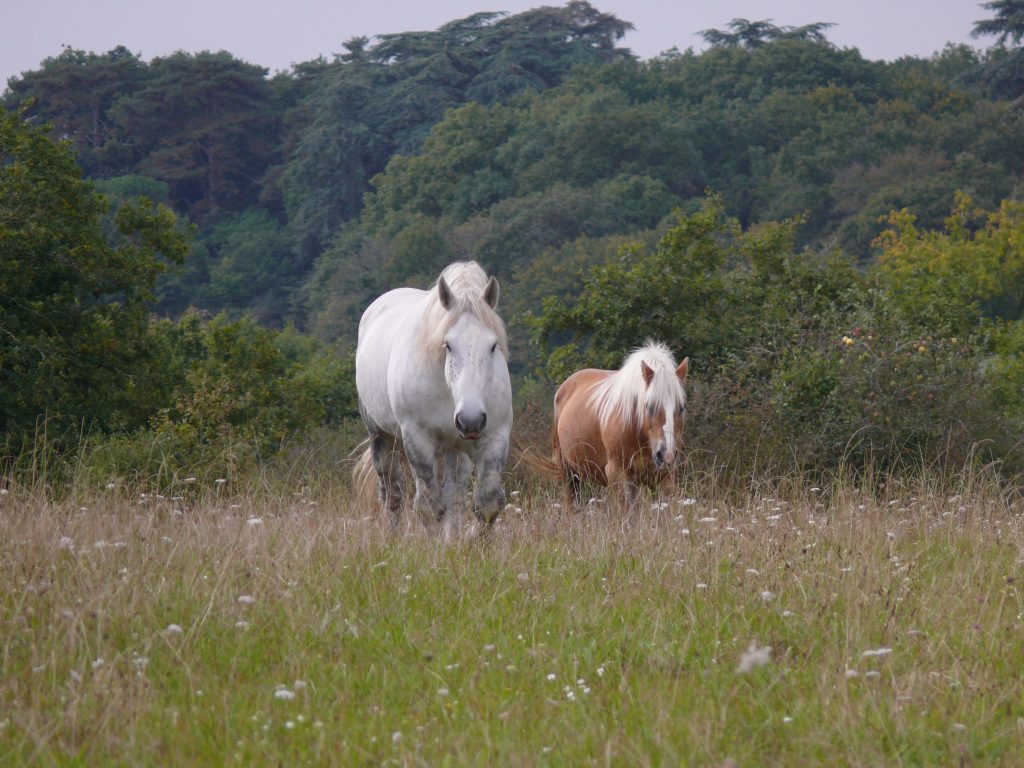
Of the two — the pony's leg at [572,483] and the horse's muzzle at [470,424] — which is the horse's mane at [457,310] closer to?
the horse's muzzle at [470,424]

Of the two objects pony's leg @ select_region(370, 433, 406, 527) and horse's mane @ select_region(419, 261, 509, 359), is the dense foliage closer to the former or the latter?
pony's leg @ select_region(370, 433, 406, 527)

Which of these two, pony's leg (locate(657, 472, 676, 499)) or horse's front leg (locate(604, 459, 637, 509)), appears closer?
pony's leg (locate(657, 472, 676, 499))

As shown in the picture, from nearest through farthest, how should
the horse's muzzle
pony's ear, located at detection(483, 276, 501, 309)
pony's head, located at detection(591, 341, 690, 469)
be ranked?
the horse's muzzle
pony's ear, located at detection(483, 276, 501, 309)
pony's head, located at detection(591, 341, 690, 469)

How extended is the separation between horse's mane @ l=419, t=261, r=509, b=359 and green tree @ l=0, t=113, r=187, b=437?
6.36m

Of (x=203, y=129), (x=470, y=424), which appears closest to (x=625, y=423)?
(x=470, y=424)

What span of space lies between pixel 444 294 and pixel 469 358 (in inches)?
16.7

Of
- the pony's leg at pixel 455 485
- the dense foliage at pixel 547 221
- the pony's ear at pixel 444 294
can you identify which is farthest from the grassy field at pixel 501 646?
the dense foliage at pixel 547 221

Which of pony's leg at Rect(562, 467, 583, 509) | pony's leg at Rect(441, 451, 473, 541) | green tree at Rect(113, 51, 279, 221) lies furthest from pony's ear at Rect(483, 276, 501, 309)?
green tree at Rect(113, 51, 279, 221)

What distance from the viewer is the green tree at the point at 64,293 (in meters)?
12.6

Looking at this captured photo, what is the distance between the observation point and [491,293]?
7.30 m

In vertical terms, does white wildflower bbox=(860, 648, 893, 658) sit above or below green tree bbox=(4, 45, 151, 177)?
below

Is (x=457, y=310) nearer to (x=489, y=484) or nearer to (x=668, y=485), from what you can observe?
(x=489, y=484)

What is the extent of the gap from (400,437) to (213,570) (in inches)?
126

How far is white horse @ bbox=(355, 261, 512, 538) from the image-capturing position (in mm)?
6910
